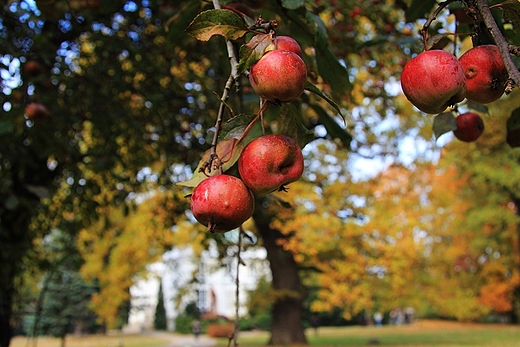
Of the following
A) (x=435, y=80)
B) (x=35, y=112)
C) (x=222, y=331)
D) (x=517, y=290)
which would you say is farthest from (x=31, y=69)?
(x=517, y=290)

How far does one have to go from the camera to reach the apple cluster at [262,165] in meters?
0.88

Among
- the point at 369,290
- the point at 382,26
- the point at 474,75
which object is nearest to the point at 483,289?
the point at 369,290

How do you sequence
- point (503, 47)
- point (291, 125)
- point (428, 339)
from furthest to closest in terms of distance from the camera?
point (428, 339)
point (291, 125)
point (503, 47)

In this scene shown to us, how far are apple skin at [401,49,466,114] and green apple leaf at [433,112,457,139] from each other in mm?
539

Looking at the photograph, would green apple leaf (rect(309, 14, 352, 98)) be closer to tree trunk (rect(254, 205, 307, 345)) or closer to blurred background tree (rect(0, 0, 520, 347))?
blurred background tree (rect(0, 0, 520, 347))

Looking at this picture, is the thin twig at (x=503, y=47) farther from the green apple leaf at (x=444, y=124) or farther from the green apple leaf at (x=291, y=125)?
the green apple leaf at (x=444, y=124)

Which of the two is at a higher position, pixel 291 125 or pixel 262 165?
pixel 291 125

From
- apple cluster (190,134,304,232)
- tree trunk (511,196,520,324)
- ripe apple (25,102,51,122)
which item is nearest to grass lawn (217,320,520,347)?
tree trunk (511,196,520,324)

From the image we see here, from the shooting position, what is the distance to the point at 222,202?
0.88 m

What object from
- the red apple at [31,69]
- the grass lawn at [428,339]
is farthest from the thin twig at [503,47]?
the grass lawn at [428,339]

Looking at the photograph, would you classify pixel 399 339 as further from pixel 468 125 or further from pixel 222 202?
pixel 222 202

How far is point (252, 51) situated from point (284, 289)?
12041mm

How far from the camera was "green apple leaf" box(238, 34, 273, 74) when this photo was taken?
905mm

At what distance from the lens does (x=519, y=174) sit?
14641mm
